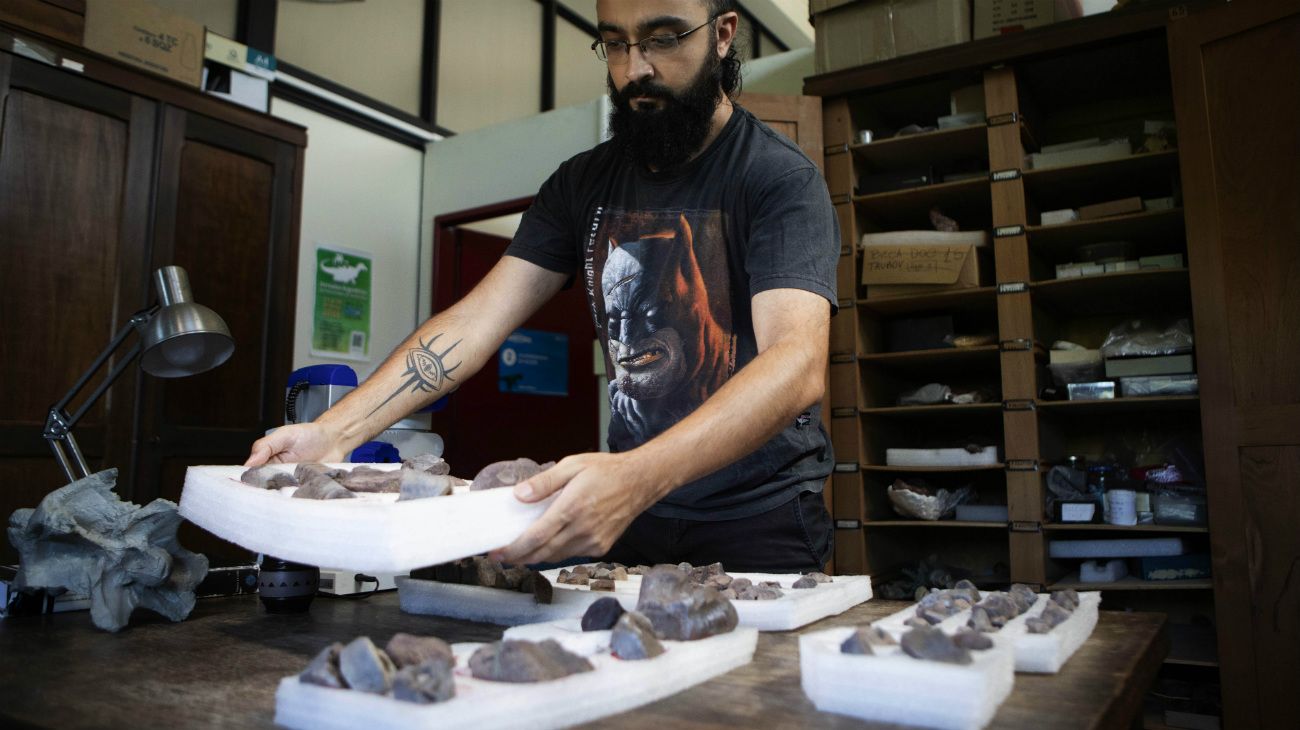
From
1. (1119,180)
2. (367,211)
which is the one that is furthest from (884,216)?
(367,211)

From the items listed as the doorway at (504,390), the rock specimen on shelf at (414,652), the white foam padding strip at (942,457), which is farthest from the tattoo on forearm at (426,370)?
the doorway at (504,390)

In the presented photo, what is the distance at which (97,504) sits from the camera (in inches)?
41.9

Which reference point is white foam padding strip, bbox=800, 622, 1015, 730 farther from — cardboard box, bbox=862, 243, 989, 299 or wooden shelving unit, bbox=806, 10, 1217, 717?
cardboard box, bbox=862, 243, 989, 299

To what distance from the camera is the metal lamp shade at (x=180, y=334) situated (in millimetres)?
1345

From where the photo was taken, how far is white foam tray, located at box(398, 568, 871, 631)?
0.93m

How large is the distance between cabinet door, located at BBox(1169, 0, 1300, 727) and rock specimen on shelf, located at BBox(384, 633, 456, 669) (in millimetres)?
2482

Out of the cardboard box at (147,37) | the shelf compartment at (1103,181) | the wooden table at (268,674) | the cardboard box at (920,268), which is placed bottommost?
the wooden table at (268,674)

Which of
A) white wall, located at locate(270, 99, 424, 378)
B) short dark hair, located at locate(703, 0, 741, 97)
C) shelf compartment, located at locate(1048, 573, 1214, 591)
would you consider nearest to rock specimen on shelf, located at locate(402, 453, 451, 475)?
short dark hair, located at locate(703, 0, 741, 97)

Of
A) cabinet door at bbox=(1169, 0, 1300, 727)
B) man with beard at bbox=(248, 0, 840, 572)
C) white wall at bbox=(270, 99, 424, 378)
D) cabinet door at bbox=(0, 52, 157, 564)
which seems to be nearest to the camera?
man with beard at bbox=(248, 0, 840, 572)

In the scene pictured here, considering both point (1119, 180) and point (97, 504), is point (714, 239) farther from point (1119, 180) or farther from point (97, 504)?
point (1119, 180)

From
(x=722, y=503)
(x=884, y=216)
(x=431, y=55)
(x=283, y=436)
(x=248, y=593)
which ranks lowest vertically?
(x=248, y=593)

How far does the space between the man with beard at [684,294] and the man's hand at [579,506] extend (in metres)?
0.40

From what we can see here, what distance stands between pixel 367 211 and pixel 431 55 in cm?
92

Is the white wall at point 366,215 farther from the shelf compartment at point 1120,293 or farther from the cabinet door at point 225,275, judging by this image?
the shelf compartment at point 1120,293
